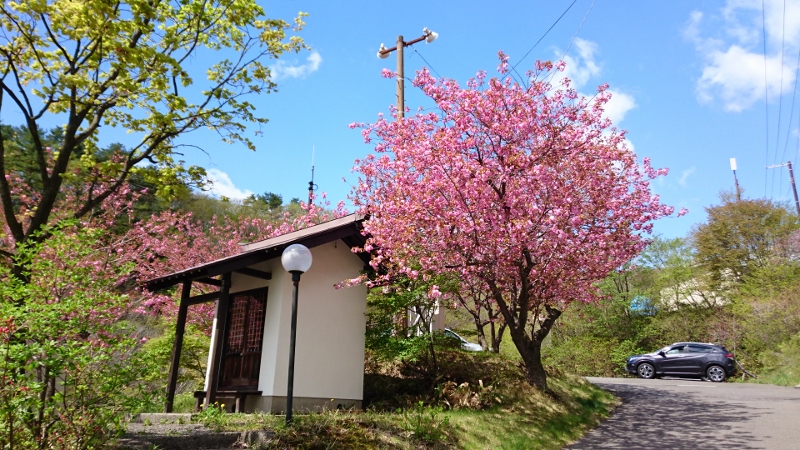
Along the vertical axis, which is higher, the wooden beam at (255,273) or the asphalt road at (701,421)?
the wooden beam at (255,273)

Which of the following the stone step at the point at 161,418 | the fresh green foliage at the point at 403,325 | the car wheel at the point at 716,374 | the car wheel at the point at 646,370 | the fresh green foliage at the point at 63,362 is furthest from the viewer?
the car wheel at the point at 646,370

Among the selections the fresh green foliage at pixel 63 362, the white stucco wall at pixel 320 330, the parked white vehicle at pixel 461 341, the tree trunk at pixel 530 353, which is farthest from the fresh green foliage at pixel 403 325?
the fresh green foliage at pixel 63 362

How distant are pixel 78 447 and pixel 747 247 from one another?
30381 mm

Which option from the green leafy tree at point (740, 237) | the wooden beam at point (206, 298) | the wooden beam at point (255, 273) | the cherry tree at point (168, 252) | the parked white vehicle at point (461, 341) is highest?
the green leafy tree at point (740, 237)

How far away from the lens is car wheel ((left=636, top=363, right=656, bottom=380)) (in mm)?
20062

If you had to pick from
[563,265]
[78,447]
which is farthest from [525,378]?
[78,447]

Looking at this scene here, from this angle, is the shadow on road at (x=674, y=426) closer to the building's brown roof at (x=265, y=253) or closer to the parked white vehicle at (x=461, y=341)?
the parked white vehicle at (x=461, y=341)

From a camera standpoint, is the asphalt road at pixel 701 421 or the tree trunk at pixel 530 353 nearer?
the asphalt road at pixel 701 421

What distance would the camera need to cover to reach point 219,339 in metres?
9.63

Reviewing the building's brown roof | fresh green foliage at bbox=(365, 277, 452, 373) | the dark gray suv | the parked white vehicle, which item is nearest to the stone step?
the building's brown roof

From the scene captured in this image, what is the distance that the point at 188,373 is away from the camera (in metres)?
14.3

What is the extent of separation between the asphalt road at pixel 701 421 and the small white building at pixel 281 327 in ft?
15.2

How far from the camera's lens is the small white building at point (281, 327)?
935 cm

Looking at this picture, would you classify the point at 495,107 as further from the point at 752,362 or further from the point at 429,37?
the point at 752,362
